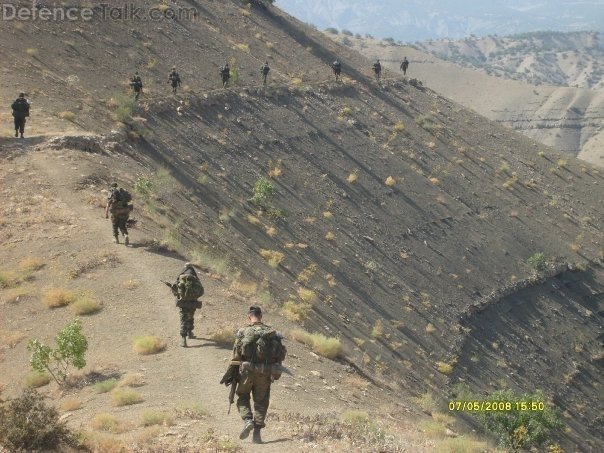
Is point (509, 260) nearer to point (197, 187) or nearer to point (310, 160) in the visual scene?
point (310, 160)

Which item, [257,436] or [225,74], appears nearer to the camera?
[257,436]

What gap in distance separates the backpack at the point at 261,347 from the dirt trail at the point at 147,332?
1175 mm

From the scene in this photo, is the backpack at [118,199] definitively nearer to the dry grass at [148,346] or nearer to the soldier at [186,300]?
the soldier at [186,300]

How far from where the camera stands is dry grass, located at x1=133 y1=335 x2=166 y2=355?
459 inches

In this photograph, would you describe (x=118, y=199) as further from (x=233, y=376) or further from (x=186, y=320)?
(x=233, y=376)

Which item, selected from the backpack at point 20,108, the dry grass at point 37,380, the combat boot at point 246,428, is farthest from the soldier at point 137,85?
the combat boot at point 246,428

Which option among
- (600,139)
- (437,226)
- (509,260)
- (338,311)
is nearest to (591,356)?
(509,260)

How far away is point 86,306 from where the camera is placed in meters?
13.2

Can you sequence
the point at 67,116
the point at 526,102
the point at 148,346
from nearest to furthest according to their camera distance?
the point at 148,346, the point at 67,116, the point at 526,102

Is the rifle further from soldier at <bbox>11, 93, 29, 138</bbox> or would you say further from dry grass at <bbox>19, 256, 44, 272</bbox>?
soldier at <bbox>11, 93, 29, 138</bbox>

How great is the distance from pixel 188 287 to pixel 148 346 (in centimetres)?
131

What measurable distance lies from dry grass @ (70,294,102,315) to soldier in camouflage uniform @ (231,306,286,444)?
6.02 meters

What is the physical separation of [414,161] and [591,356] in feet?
49.0

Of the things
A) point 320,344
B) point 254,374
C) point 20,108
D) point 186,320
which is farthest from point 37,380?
point 20,108
